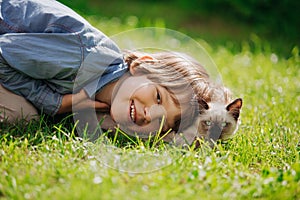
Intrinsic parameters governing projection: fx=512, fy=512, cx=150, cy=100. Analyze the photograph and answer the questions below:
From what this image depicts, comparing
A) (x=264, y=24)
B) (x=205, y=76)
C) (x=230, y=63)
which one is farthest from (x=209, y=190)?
(x=264, y=24)

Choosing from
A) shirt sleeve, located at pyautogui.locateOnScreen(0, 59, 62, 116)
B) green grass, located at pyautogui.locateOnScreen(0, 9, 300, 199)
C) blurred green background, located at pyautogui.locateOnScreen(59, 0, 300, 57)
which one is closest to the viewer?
green grass, located at pyautogui.locateOnScreen(0, 9, 300, 199)

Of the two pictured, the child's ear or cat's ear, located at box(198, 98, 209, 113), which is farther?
the child's ear

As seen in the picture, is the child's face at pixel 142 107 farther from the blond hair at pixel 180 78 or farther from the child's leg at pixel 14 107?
the child's leg at pixel 14 107

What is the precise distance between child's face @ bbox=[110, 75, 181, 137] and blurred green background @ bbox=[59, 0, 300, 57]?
7.75ft

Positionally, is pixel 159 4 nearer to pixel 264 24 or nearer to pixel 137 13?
pixel 137 13

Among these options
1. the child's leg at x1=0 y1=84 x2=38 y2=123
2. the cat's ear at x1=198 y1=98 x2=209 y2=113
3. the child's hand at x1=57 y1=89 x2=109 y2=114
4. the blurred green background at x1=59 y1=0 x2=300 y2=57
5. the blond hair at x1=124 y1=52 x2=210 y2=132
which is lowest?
the child's leg at x1=0 y1=84 x2=38 y2=123

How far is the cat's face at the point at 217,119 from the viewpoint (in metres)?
2.49

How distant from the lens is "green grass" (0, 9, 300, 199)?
72.0 inches

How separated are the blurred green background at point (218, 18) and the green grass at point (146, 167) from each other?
247cm

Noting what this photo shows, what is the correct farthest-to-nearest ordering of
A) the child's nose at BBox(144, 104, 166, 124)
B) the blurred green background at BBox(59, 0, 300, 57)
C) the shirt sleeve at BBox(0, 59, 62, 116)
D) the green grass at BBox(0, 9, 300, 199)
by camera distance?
the blurred green background at BBox(59, 0, 300, 57)
the shirt sleeve at BBox(0, 59, 62, 116)
the child's nose at BBox(144, 104, 166, 124)
the green grass at BBox(0, 9, 300, 199)

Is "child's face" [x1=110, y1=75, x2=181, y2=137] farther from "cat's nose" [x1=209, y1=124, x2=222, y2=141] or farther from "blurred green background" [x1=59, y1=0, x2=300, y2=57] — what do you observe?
"blurred green background" [x1=59, y1=0, x2=300, y2=57]

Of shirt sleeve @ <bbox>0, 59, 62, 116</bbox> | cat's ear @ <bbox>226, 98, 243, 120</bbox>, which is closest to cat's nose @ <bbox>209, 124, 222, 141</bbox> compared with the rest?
cat's ear @ <bbox>226, 98, 243, 120</bbox>

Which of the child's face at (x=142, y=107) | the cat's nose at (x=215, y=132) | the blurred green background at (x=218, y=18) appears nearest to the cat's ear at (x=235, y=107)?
the cat's nose at (x=215, y=132)

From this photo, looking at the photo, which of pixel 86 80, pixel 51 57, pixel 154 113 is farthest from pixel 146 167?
pixel 51 57
